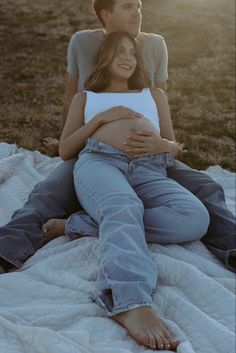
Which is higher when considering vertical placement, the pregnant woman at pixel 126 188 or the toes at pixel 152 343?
the pregnant woman at pixel 126 188

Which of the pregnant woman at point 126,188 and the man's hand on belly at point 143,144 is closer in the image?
the pregnant woman at point 126,188

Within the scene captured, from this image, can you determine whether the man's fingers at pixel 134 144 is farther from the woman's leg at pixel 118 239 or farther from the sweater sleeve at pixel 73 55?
the sweater sleeve at pixel 73 55

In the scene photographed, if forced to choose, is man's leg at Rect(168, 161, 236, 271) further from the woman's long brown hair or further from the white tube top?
the woman's long brown hair

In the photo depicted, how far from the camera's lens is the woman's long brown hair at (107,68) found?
2.92m

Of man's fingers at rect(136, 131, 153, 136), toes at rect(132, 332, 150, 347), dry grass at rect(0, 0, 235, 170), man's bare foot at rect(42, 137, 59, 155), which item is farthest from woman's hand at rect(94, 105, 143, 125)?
dry grass at rect(0, 0, 235, 170)

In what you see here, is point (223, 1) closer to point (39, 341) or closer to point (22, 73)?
point (22, 73)

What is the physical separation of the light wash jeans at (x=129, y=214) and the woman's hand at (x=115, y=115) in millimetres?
116

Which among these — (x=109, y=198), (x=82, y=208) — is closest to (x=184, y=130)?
(x=82, y=208)

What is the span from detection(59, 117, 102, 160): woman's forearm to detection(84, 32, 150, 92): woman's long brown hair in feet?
0.98

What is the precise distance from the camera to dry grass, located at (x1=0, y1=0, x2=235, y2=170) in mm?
4910

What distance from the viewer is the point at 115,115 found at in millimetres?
2723

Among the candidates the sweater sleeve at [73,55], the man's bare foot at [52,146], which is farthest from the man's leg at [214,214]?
the man's bare foot at [52,146]

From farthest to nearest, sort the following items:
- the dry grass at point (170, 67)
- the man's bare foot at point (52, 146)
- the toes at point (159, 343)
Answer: the dry grass at point (170, 67) → the man's bare foot at point (52, 146) → the toes at point (159, 343)

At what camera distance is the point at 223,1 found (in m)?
9.17
